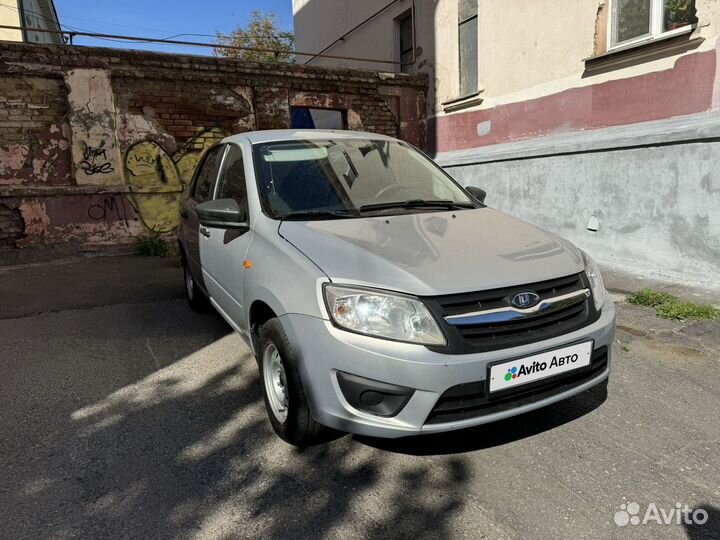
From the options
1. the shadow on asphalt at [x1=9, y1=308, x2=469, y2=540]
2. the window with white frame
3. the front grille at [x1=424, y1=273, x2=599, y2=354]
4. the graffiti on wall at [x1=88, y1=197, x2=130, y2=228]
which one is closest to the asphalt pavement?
the shadow on asphalt at [x1=9, y1=308, x2=469, y2=540]

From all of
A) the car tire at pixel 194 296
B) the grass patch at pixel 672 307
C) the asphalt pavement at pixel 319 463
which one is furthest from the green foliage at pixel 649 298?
the car tire at pixel 194 296

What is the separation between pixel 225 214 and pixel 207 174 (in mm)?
1461

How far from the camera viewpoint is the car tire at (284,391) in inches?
88.3

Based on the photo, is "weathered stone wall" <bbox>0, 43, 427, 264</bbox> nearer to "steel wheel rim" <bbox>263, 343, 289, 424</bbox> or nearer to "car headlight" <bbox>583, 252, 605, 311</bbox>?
"steel wheel rim" <bbox>263, 343, 289, 424</bbox>

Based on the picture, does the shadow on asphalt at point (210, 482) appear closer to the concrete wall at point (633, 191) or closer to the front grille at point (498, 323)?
the front grille at point (498, 323)

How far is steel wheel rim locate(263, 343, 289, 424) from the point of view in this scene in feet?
8.16

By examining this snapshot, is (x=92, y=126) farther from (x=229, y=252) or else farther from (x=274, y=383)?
(x=274, y=383)

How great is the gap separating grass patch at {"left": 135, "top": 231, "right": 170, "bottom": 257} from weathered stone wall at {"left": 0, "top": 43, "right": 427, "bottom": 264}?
128 mm

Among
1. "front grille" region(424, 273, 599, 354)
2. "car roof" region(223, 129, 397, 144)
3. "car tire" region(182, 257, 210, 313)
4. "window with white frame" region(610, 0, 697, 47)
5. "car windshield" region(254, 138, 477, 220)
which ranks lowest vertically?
"car tire" region(182, 257, 210, 313)

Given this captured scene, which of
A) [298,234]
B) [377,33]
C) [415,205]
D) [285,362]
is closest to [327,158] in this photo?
[415,205]

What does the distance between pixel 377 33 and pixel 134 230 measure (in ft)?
25.3

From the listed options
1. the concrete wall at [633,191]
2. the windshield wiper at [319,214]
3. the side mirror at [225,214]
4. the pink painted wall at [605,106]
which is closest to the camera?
the windshield wiper at [319,214]

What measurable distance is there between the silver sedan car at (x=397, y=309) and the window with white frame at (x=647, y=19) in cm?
459

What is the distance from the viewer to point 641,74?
6.02 meters
